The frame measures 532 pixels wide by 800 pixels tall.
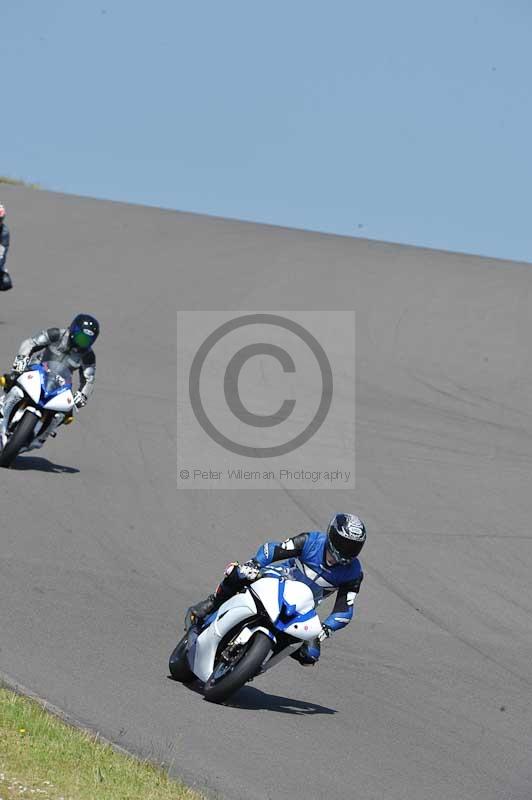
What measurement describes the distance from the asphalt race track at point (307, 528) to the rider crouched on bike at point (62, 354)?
0.67m

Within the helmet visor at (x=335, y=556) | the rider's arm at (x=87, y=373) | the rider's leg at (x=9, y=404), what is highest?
the rider's arm at (x=87, y=373)

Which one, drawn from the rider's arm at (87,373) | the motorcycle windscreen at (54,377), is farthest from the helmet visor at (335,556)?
the rider's arm at (87,373)

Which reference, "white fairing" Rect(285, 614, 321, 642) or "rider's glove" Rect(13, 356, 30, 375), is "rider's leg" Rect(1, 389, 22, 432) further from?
"white fairing" Rect(285, 614, 321, 642)

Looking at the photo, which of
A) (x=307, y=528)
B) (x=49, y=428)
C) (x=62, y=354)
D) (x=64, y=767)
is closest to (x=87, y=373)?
(x=62, y=354)

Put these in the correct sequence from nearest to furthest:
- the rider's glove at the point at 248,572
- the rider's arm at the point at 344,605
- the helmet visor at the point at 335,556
A: the rider's glove at the point at 248,572 → the helmet visor at the point at 335,556 → the rider's arm at the point at 344,605

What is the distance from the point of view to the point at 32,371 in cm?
1407

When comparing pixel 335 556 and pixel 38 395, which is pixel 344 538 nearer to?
pixel 335 556

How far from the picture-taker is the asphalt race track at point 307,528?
7.59 meters

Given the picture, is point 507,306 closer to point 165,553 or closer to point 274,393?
point 274,393

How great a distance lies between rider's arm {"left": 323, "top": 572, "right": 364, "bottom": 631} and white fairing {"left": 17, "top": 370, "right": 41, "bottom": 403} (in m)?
5.94

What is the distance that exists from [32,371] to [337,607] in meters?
Answer: 6.28

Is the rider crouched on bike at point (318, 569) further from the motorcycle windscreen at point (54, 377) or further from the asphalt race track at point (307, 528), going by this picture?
the motorcycle windscreen at point (54, 377)
